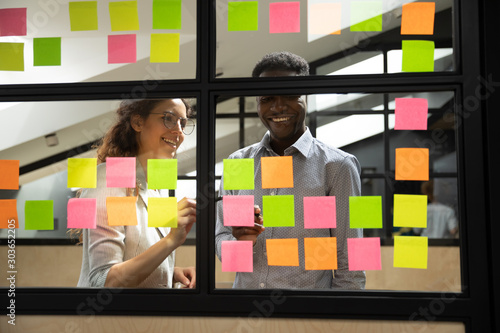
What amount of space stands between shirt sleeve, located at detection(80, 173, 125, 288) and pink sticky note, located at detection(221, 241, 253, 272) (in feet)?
1.29

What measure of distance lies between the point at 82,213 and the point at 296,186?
31.4 inches

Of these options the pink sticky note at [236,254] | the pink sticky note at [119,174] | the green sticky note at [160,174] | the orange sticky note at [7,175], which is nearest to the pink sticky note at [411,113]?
the pink sticky note at [236,254]

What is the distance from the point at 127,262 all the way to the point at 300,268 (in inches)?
25.0

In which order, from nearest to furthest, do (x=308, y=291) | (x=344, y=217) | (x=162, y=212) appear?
(x=308, y=291) → (x=162, y=212) → (x=344, y=217)

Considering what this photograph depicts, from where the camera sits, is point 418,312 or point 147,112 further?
point 147,112

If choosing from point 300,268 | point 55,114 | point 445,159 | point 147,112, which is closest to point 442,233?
point 445,159

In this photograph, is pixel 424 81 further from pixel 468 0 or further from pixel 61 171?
pixel 61 171

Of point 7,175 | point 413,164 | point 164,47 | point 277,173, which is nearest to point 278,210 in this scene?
point 277,173

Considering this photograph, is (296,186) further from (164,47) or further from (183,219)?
(164,47)

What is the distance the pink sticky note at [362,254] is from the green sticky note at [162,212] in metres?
0.61

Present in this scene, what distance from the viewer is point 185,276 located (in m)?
1.66

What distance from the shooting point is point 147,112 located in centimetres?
182

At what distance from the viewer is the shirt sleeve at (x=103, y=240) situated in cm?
163

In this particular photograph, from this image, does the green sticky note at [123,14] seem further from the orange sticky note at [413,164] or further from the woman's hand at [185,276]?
the orange sticky note at [413,164]
